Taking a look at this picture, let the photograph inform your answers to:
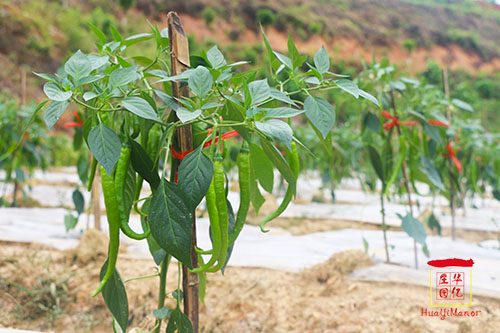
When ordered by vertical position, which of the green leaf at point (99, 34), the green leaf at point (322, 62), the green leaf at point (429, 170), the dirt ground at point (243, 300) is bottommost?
the dirt ground at point (243, 300)

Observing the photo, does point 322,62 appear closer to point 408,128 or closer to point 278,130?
point 278,130

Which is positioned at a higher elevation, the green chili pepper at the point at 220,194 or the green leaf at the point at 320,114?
the green leaf at the point at 320,114

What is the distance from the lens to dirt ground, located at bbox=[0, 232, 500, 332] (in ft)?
3.19

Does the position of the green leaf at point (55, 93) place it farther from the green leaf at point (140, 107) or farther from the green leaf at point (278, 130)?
the green leaf at point (278, 130)

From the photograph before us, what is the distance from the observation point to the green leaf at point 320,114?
0.46 meters

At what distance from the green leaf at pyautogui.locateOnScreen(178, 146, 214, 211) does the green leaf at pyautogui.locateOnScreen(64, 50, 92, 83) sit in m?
0.18

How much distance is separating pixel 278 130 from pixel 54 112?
0.27m

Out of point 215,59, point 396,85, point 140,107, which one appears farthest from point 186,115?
point 396,85

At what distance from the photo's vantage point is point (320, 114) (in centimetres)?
47

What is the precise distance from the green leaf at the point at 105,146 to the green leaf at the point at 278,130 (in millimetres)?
177

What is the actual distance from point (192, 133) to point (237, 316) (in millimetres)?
717
